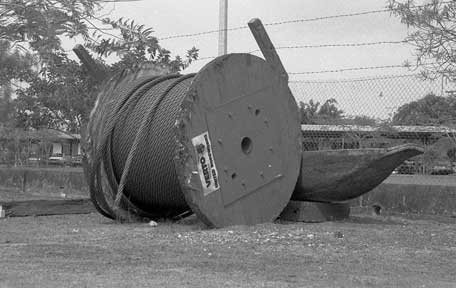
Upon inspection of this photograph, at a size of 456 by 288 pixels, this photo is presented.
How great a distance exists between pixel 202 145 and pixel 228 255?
1.98 metres

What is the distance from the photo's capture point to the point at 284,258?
7.04m

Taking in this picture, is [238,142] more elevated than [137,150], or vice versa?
[238,142]

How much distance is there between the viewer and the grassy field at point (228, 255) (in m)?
5.95

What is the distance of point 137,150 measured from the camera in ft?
31.8

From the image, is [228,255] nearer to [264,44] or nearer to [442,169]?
[264,44]

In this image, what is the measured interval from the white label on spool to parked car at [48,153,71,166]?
11.3 metres

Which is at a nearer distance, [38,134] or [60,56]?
[60,56]

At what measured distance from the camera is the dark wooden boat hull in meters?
9.45

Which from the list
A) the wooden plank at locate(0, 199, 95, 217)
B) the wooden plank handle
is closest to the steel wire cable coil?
the wooden plank handle

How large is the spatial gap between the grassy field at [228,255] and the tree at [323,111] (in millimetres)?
1954

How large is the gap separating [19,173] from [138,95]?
29.2 feet

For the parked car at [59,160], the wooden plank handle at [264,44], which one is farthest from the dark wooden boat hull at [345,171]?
the parked car at [59,160]

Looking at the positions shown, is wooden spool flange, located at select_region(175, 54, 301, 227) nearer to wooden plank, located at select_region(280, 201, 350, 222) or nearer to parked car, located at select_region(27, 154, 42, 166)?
wooden plank, located at select_region(280, 201, 350, 222)

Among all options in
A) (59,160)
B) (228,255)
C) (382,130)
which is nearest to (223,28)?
(382,130)
